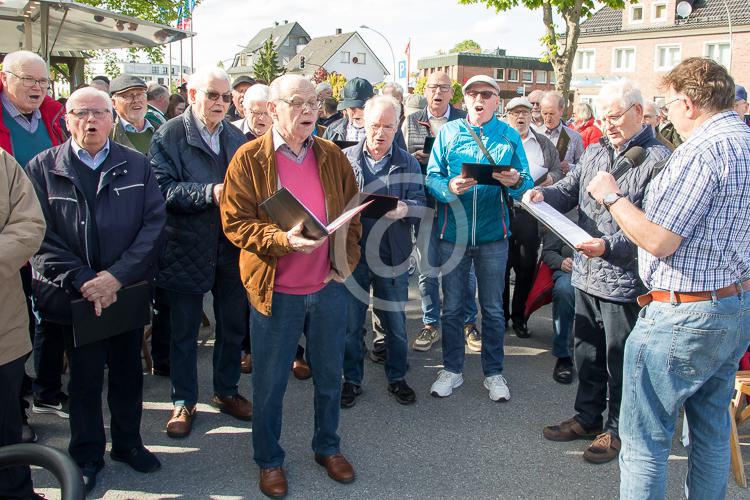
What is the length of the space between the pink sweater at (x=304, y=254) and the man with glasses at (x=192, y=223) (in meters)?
0.72

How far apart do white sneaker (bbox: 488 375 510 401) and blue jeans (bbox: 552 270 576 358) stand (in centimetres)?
65

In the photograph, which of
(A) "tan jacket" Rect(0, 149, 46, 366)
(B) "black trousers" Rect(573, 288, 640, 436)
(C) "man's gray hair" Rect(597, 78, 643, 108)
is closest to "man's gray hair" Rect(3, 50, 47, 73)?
(A) "tan jacket" Rect(0, 149, 46, 366)

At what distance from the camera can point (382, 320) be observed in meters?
4.66

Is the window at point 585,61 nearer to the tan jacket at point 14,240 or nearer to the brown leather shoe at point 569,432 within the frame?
the brown leather shoe at point 569,432

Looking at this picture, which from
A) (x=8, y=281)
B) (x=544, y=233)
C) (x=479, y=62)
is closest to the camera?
(x=8, y=281)

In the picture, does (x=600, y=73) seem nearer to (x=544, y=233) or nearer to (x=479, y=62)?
(x=479, y=62)

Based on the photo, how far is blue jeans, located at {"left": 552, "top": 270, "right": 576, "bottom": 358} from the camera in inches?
203

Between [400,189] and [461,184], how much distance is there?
1.47ft

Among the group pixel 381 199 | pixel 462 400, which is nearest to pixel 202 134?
pixel 381 199

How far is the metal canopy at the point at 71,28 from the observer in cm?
735

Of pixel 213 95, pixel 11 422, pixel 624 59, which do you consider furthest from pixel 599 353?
pixel 624 59

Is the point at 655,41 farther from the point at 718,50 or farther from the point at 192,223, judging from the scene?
the point at 192,223

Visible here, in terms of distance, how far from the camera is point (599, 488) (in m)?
3.54

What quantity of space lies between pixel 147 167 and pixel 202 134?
1.88 feet
